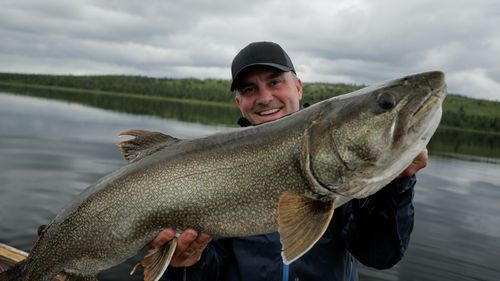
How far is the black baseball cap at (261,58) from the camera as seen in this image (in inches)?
185

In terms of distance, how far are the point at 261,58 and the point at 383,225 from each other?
2.21 m

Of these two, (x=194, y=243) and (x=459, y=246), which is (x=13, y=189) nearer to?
(x=194, y=243)

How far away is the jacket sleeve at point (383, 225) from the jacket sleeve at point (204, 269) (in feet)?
3.96

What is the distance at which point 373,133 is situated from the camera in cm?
275

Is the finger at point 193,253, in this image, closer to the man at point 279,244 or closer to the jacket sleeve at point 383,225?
the man at point 279,244

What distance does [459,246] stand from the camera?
12391mm

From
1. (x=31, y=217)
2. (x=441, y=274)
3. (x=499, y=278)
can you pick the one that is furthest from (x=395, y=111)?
(x=31, y=217)

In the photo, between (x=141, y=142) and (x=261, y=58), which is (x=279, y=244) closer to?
(x=141, y=142)

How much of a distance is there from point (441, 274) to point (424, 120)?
9.02m

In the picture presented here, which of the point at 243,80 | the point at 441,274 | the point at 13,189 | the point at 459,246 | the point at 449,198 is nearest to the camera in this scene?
the point at 243,80

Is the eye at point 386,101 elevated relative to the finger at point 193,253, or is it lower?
elevated

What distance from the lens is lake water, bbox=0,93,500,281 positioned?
1041 cm

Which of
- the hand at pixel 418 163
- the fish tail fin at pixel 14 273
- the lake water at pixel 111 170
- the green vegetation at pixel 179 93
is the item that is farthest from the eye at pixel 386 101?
the green vegetation at pixel 179 93

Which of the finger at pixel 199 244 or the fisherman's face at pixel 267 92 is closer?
the finger at pixel 199 244
